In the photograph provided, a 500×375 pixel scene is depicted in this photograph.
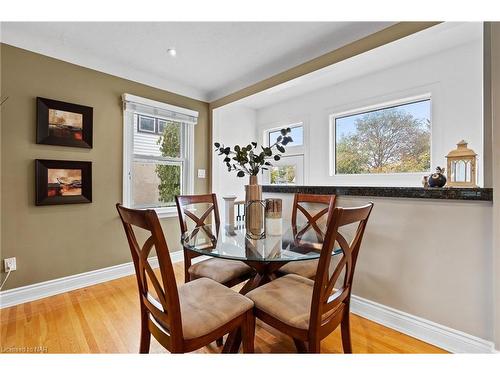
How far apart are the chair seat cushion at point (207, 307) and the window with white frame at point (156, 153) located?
6.43 ft

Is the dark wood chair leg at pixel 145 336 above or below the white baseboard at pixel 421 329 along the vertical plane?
above

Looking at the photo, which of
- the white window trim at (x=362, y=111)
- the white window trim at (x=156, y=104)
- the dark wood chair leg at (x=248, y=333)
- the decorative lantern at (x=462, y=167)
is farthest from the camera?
the white window trim at (x=156, y=104)

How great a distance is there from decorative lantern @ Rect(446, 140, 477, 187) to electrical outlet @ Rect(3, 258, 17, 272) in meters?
3.62

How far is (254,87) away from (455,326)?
2.87 metres

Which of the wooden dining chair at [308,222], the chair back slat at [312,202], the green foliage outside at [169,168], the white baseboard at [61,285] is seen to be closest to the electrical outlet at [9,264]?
the white baseboard at [61,285]

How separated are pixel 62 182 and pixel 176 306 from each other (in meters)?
2.15

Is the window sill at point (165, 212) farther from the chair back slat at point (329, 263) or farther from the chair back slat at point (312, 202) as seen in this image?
the chair back slat at point (329, 263)

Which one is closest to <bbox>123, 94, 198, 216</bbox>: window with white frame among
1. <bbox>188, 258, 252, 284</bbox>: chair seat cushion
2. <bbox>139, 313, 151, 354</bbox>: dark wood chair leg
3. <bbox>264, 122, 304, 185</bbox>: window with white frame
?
<bbox>264, 122, 304, 185</bbox>: window with white frame

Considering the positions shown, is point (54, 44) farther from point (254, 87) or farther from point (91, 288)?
point (91, 288)

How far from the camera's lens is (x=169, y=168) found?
10.9 ft

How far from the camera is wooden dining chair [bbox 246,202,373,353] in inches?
40.3

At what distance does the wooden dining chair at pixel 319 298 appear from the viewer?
1023 mm

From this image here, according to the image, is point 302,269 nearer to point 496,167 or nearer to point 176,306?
point 176,306
